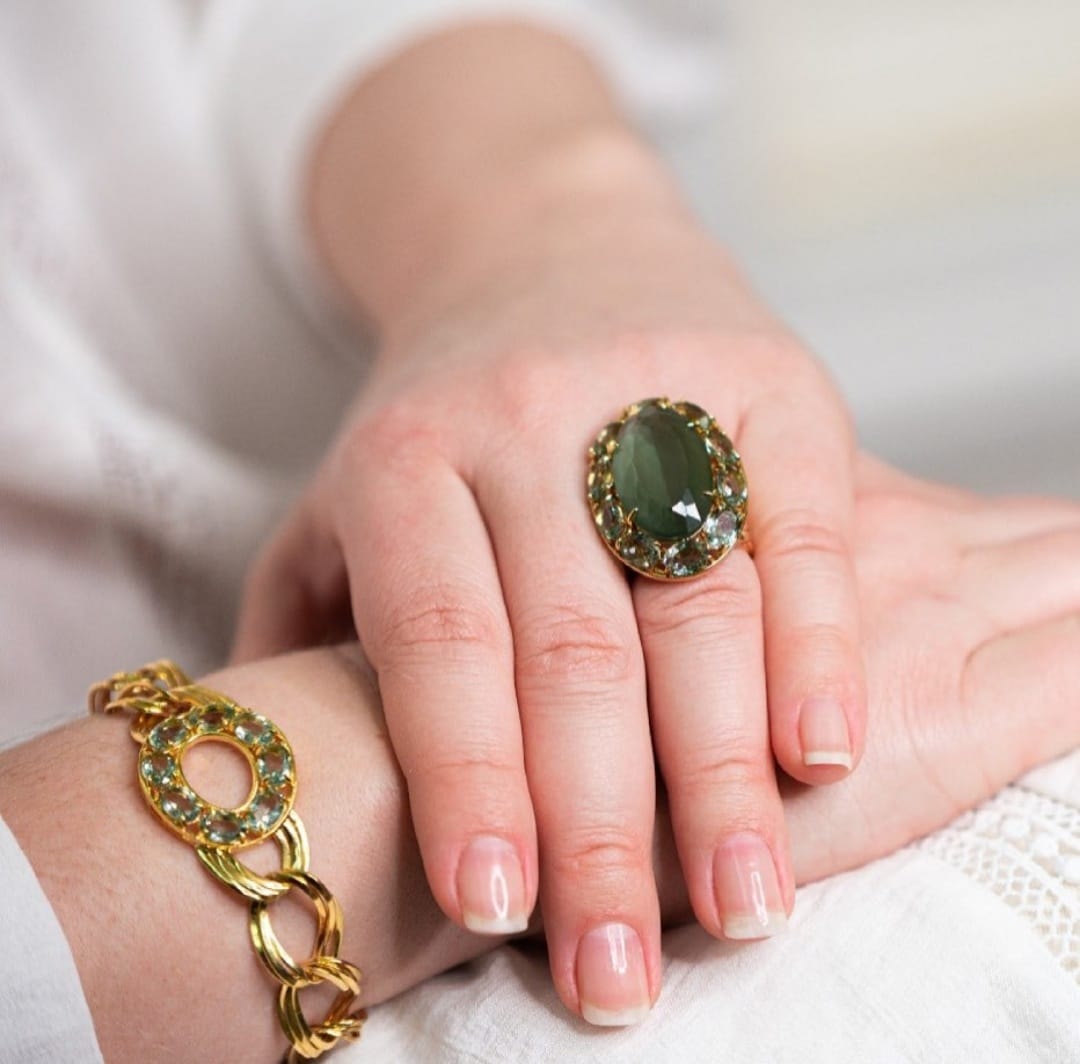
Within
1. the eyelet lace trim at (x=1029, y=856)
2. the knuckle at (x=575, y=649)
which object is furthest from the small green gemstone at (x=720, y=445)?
the eyelet lace trim at (x=1029, y=856)

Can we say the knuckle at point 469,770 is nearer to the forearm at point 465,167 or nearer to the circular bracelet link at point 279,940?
the circular bracelet link at point 279,940

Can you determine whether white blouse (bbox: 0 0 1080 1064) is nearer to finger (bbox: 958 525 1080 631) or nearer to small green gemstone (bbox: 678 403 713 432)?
finger (bbox: 958 525 1080 631)

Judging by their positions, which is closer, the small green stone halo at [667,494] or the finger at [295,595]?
the small green stone halo at [667,494]

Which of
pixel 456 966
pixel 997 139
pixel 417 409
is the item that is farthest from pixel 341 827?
pixel 997 139

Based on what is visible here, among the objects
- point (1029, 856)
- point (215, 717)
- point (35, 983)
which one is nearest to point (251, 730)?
point (215, 717)

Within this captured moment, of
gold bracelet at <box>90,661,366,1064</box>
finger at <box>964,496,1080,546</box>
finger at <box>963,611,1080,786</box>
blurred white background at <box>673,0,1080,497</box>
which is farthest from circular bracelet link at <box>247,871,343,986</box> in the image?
blurred white background at <box>673,0,1080,497</box>
